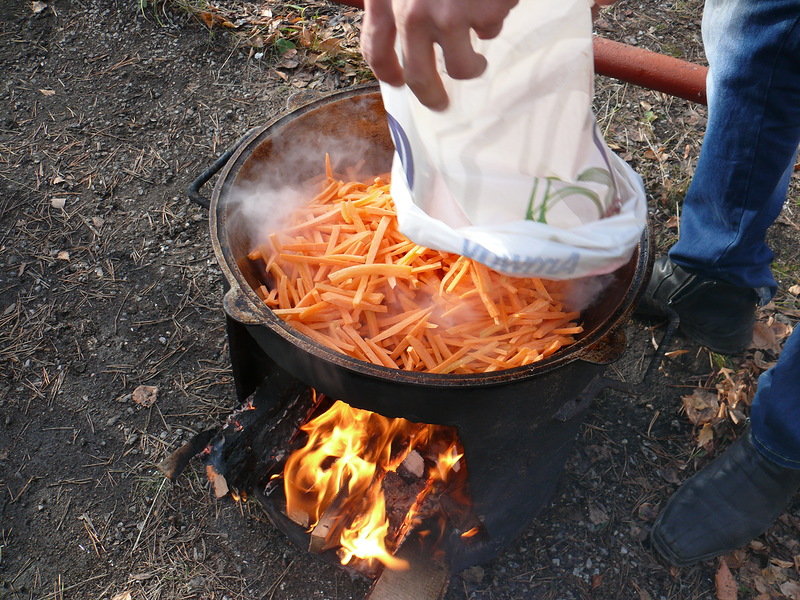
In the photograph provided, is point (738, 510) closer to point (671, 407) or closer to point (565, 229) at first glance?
point (671, 407)

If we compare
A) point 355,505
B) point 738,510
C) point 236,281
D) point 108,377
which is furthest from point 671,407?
point 108,377

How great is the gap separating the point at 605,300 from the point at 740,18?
1146 mm

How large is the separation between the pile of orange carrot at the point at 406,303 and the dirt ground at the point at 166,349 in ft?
3.49

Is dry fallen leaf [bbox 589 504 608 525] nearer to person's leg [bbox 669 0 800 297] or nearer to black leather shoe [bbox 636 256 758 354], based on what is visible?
black leather shoe [bbox 636 256 758 354]

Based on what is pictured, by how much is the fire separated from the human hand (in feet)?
4.95

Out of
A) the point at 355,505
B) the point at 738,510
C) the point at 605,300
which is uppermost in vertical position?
the point at 605,300

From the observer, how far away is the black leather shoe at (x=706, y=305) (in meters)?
2.98

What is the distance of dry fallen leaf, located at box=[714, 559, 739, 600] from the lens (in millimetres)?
2479

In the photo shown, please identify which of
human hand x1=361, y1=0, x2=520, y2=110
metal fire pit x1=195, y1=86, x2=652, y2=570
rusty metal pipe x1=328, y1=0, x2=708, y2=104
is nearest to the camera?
human hand x1=361, y1=0, x2=520, y2=110

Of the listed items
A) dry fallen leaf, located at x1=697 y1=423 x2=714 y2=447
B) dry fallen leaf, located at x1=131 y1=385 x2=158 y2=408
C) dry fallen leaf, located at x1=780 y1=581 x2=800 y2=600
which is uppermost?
dry fallen leaf, located at x1=131 y1=385 x2=158 y2=408

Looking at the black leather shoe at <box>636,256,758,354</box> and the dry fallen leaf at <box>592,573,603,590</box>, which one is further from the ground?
the black leather shoe at <box>636,256,758,354</box>

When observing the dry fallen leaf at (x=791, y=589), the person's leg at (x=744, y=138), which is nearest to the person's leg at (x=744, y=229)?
the person's leg at (x=744, y=138)

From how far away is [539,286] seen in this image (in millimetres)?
2055

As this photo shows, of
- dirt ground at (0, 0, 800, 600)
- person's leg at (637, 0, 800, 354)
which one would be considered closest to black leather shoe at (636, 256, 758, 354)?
person's leg at (637, 0, 800, 354)
